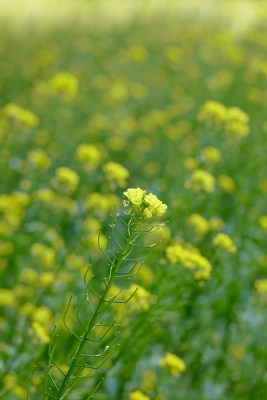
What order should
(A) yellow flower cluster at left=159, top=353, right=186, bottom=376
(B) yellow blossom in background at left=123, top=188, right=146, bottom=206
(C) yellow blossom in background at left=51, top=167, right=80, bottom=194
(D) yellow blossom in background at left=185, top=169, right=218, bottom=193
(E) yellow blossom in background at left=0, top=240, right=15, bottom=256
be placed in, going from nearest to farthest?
(B) yellow blossom in background at left=123, top=188, right=146, bottom=206 → (A) yellow flower cluster at left=159, top=353, right=186, bottom=376 → (D) yellow blossom in background at left=185, top=169, right=218, bottom=193 → (C) yellow blossom in background at left=51, top=167, right=80, bottom=194 → (E) yellow blossom in background at left=0, top=240, right=15, bottom=256

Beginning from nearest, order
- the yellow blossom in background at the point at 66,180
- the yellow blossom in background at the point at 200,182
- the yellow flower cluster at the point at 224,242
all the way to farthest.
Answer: the yellow flower cluster at the point at 224,242, the yellow blossom in background at the point at 200,182, the yellow blossom in background at the point at 66,180

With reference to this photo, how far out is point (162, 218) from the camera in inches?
158

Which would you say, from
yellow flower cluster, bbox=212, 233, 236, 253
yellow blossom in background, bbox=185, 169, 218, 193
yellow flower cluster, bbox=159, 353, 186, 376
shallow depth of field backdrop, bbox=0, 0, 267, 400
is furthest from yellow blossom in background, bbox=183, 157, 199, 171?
yellow flower cluster, bbox=159, 353, 186, 376

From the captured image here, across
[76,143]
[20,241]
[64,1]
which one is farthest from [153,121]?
[64,1]

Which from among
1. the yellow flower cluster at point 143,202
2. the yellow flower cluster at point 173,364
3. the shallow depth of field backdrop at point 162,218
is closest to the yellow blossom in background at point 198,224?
the shallow depth of field backdrop at point 162,218

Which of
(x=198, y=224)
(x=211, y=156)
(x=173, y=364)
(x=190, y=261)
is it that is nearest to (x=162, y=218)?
(x=211, y=156)

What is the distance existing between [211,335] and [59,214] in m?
1.04

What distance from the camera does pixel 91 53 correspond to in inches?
299

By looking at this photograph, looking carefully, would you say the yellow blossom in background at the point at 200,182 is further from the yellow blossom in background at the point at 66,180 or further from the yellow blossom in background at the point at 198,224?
the yellow blossom in background at the point at 66,180

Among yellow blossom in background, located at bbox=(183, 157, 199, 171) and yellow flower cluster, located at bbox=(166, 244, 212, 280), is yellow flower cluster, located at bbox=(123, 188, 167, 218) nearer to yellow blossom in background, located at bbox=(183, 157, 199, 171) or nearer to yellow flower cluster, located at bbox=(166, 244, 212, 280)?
yellow flower cluster, located at bbox=(166, 244, 212, 280)

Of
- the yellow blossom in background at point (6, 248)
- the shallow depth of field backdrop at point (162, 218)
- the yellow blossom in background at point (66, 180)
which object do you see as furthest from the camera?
the yellow blossom in background at point (6, 248)

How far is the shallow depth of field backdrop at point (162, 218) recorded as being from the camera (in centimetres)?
288

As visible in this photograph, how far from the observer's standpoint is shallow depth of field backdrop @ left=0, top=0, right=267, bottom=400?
288 centimetres

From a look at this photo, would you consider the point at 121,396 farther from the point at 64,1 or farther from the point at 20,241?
the point at 64,1
